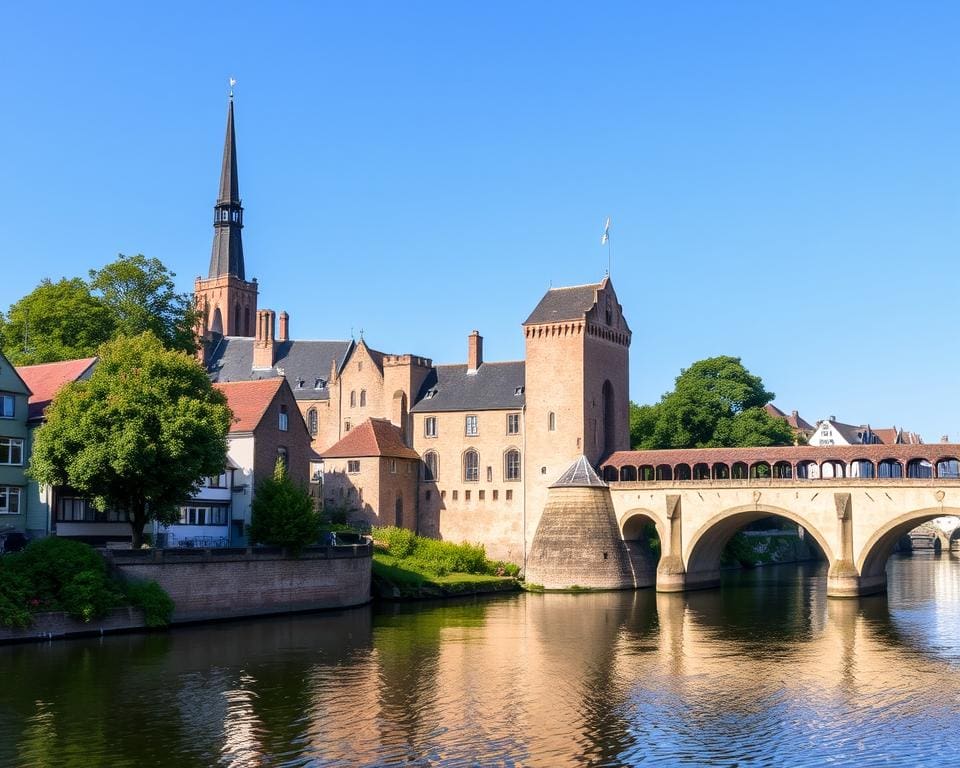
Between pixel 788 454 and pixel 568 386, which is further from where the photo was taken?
pixel 568 386

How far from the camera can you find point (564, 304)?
82.8m

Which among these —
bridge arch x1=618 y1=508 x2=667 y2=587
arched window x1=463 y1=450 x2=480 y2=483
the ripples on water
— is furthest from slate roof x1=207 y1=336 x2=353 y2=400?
the ripples on water

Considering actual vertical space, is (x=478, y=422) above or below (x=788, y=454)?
above

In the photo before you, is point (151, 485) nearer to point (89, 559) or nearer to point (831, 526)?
point (89, 559)

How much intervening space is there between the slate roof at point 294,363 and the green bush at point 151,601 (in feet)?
148

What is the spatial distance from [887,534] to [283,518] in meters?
36.3

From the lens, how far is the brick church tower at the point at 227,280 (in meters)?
122

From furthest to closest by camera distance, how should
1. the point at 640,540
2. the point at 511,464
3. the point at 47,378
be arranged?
1. the point at 511,464
2. the point at 640,540
3. the point at 47,378

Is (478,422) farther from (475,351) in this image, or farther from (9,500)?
(9,500)

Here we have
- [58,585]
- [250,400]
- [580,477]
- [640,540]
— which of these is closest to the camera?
[58,585]

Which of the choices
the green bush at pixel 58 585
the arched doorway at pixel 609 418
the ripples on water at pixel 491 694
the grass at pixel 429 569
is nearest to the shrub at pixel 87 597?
the green bush at pixel 58 585

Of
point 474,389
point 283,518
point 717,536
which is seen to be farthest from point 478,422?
point 283,518

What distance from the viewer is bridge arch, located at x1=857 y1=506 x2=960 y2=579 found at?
66.5 m

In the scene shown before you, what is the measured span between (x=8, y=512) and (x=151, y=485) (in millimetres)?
7937
